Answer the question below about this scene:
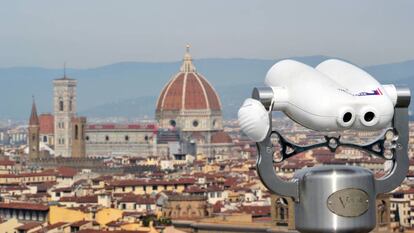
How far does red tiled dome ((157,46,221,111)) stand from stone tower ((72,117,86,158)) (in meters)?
24.4

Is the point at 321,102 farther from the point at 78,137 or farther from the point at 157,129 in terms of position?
the point at 157,129

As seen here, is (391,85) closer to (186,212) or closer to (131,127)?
(186,212)

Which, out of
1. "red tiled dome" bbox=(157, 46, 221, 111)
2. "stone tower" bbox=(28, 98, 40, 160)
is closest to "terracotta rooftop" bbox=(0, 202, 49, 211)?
"stone tower" bbox=(28, 98, 40, 160)

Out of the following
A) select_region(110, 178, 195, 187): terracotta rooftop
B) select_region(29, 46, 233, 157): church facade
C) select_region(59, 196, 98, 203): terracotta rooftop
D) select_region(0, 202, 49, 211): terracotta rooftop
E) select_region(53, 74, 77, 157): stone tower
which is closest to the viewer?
select_region(0, 202, 49, 211): terracotta rooftop

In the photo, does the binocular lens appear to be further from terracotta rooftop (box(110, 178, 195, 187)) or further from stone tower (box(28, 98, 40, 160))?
stone tower (box(28, 98, 40, 160))

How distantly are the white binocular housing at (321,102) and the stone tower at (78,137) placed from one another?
108 meters

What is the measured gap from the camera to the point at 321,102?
4793 millimetres

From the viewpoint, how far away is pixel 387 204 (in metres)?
31.4

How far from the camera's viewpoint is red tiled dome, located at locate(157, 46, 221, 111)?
139375 mm

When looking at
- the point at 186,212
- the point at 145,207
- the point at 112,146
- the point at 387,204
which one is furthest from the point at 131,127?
the point at 387,204

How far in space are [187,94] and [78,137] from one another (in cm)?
2819

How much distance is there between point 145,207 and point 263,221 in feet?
49.4

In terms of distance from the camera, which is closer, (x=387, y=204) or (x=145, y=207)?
(x=387, y=204)

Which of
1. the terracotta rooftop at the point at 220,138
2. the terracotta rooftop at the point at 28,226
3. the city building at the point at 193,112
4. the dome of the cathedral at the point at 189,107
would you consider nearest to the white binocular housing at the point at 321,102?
the terracotta rooftop at the point at 28,226
